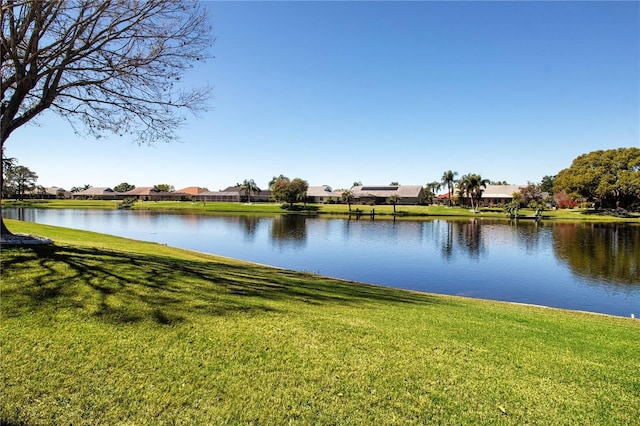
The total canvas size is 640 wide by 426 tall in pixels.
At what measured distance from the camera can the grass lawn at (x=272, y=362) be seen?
4.12 meters

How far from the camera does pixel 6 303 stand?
21.0ft

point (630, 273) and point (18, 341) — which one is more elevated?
point (18, 341)

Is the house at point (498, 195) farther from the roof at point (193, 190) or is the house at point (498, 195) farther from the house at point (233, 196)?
the roof at point (193, 190)

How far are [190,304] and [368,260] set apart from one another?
21.5 m

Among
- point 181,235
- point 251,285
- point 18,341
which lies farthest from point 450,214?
point 18,341

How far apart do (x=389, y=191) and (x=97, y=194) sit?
385 ft

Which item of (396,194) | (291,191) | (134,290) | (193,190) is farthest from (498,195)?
(134,290)

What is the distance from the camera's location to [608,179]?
7731cm

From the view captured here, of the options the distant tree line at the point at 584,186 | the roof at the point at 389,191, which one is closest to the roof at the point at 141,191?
the distant tree line at the point at 584,186

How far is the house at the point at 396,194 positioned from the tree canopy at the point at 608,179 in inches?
1455

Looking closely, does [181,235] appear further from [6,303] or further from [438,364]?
[438,364]

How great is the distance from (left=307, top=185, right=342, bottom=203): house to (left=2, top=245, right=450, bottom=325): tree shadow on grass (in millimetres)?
107250

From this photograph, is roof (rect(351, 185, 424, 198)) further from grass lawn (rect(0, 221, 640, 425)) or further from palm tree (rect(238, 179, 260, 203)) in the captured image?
grass lawn (rect(0, 221, 640, 425))

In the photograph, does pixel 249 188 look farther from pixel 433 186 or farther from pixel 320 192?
pixel 433 186
